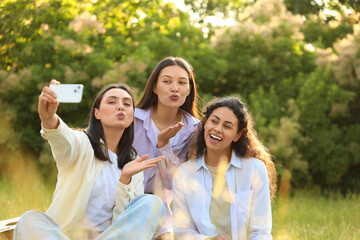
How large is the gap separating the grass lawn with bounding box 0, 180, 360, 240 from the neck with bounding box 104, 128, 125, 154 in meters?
1.93

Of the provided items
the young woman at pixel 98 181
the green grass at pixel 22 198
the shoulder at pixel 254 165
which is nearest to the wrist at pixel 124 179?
the young woman at pixel 98 181

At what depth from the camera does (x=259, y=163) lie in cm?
377

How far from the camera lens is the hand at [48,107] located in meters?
2.87

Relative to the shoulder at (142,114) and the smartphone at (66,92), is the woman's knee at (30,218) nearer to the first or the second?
the smartphone at (66,92)

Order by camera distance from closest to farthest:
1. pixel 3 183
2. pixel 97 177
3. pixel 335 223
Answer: pixel 97 177 < pixel 335 223 < pixel 3 183

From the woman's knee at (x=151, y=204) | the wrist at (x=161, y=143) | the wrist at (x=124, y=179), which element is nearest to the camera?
the woman's knee at (x=151, y=204)

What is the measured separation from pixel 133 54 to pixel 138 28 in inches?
41.2

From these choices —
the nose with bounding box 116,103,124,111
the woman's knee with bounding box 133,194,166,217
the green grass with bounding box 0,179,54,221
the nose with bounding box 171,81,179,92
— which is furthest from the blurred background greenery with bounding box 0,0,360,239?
the woman's knee with bounding box 133,194,166,217

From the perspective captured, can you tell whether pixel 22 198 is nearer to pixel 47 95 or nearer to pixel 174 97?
pixel 174 97

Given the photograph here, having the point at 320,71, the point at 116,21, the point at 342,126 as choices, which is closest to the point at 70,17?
the point at 116,21

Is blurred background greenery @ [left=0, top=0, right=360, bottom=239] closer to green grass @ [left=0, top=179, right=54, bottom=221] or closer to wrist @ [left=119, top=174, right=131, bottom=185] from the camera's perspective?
green grass @ [left=0, top=179, right=54, bottom=221]

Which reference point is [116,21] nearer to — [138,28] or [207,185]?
[138,28]

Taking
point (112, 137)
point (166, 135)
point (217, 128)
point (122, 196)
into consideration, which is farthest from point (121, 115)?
point (217, 128)

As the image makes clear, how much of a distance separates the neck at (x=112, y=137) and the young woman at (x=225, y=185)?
0.51m
